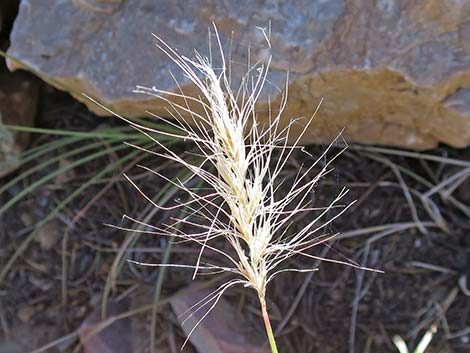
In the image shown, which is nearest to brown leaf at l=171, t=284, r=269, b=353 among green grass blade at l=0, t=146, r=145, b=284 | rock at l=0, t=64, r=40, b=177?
green grass blade at l=0, t=146, r=145, b=284

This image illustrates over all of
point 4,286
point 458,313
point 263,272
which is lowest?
point 4,286

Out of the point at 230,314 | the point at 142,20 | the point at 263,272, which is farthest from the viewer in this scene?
the point at 230,314

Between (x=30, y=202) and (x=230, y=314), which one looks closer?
(x=230, y=314)

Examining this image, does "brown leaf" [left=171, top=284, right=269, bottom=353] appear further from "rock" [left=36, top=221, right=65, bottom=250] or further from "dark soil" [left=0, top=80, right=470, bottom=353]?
"rock" [left=36, top=221, right=65, bottom=250]

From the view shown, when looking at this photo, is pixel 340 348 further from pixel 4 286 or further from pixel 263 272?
pixel 263 272

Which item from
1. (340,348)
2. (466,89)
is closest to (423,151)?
(466,89)

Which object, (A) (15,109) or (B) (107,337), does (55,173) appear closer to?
(A) (15,109)
